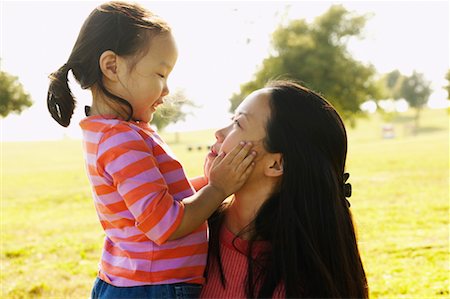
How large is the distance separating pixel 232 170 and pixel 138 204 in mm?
A: 413

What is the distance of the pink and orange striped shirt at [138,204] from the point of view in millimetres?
2465

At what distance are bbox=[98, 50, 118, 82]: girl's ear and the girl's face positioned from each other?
0.05 metres

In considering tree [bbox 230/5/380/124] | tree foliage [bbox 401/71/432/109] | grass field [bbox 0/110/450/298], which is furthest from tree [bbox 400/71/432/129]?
grass field [bbox 0/110/450/298]

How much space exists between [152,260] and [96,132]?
57 cm

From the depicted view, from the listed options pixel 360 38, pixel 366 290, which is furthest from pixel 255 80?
pixel 366 290

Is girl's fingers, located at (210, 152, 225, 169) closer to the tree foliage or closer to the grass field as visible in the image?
the grass field

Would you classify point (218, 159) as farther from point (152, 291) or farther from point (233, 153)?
point (152, 291)

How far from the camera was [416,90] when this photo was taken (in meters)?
79.9

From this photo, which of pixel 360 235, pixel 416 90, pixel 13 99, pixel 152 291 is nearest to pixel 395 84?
pixel 416 90

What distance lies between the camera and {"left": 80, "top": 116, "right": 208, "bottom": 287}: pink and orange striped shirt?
97.0 inches

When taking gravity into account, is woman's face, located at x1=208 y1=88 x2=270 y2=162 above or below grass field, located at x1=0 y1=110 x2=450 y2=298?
above

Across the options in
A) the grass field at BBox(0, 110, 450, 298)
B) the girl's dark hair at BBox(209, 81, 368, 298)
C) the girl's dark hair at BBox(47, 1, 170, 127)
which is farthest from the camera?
the grass field at BBox(0, 110, 450, 298)

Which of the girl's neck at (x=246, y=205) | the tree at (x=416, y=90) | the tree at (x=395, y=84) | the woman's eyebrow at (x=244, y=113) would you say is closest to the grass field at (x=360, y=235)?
the girl's neck at (x=246, y=205)

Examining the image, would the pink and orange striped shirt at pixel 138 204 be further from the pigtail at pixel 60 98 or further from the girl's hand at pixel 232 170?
the pigtail at pixel 60 98
